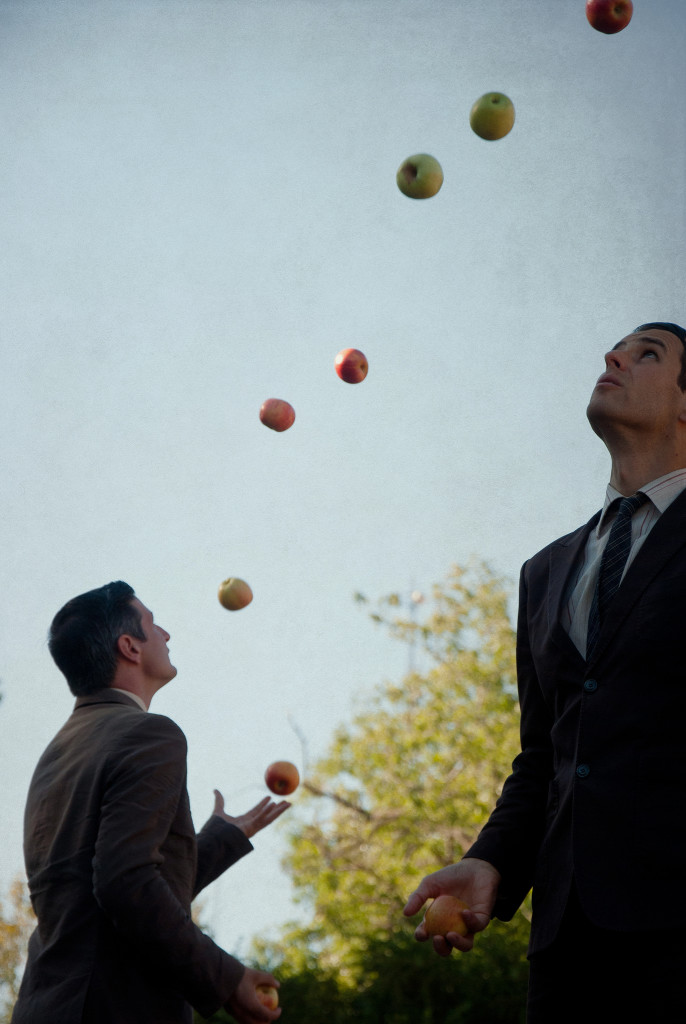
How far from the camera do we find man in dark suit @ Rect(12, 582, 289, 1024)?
1.77 metres

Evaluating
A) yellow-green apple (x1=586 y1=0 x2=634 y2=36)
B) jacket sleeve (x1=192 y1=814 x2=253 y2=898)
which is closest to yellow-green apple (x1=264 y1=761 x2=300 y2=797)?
jacket sleeve (x1=192 y1=814 x2=253 y2=898)

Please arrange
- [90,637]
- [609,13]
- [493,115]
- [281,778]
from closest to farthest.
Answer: [90,637] < [609,13] < [493,115] < [281,778]

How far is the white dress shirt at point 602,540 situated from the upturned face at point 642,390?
113 mm

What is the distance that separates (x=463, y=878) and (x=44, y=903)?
2.63ft

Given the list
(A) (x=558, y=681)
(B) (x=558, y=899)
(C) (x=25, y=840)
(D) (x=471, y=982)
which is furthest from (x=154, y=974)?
(D) (x=471, y=982)

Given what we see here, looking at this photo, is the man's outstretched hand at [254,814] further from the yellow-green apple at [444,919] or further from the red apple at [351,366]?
the red apple at [351,366]

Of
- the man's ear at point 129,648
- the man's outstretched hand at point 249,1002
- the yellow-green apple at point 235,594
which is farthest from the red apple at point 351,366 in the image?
the man's outstretched hand at point 249,1002

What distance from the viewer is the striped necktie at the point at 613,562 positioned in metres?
1.61

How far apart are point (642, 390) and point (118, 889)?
1.29 m

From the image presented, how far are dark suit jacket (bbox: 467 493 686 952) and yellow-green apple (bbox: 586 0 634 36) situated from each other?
230 centimetres

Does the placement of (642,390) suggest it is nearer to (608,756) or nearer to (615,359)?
(615,359)

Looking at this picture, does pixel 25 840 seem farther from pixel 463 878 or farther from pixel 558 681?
pixel 558 681

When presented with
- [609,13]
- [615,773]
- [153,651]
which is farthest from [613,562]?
[609,13]

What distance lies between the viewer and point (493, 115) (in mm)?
3412
